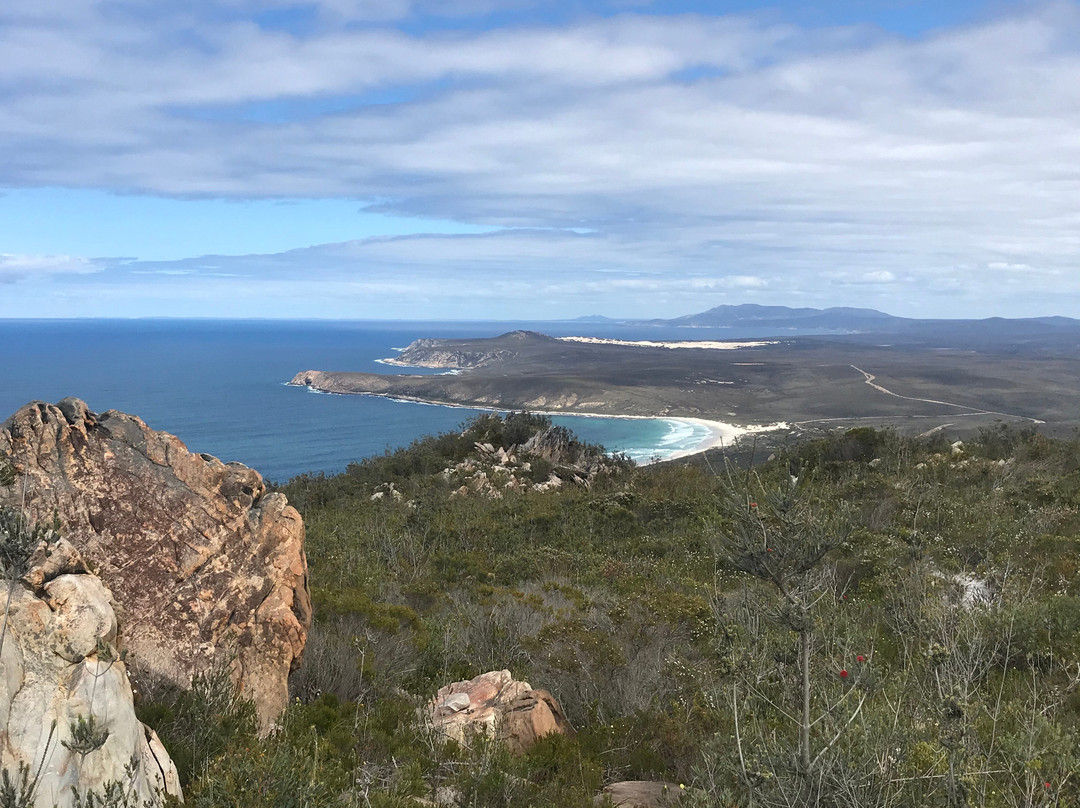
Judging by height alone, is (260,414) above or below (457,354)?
below

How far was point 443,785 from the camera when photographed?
5.75 meters

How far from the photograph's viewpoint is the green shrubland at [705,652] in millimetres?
4046

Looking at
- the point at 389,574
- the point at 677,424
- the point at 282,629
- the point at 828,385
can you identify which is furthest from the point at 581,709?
the point at 828,385

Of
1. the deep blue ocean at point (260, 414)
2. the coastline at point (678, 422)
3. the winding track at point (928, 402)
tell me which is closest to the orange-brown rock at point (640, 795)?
the deep blue ocean at point (260, 414)

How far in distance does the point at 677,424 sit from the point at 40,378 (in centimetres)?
10339

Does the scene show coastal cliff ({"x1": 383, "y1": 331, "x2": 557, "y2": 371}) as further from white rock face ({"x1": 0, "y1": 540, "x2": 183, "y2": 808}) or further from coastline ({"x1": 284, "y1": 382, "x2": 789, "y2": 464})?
white rock face ({"x1": 0, "y1": 540, "x2": 183, "y2": 808})

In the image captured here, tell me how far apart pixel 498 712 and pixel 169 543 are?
3.39m

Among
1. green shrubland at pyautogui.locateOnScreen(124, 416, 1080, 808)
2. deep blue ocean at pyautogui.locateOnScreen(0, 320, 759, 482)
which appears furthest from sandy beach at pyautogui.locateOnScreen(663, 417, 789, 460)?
green shrubland at pyautogui.locateOnScreen(124, 416, 1080, 808)

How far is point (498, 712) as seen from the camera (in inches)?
266

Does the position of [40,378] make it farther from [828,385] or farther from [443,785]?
[443,785]

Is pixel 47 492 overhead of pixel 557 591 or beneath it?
overhead

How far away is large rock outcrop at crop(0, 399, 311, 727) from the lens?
609cm

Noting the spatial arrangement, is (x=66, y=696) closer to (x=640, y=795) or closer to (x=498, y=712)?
(x=498, y=712)

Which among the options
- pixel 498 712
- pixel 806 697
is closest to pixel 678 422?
pixel 498 712
